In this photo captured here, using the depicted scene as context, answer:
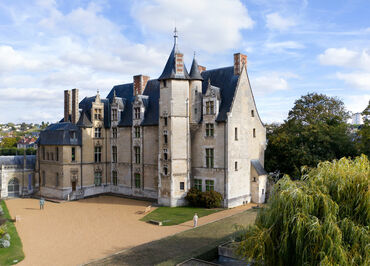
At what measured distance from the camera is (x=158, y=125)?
3344 cm

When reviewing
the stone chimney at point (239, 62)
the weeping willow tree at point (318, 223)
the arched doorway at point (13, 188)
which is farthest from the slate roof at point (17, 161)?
the weeping willow tree at point (318, 223)

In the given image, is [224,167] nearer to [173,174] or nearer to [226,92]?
[173,174]

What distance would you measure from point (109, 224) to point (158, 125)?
40.5 ft

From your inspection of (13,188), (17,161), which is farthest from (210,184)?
(17,161)

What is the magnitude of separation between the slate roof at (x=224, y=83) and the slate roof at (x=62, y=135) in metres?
16.4

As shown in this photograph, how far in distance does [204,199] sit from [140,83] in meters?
17.8

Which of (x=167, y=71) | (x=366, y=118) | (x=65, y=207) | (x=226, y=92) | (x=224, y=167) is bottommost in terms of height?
(x=65, y=207)

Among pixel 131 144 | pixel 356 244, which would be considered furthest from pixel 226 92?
pixel 356 244

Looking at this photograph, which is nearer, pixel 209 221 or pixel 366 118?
pixel 209 221

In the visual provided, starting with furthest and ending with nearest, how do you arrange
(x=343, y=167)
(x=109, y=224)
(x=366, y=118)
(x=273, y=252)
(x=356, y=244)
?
(x=366, y=118)
(x=109, y=224)
(x=343, y=167)
(x=273, y=252)
(x=356, y=244)

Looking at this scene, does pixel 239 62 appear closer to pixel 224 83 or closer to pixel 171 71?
pixel 224 83

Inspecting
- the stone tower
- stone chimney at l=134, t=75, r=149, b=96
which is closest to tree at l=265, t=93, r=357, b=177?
the stone tower

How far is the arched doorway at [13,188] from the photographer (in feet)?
125

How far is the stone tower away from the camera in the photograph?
30.8 meters
